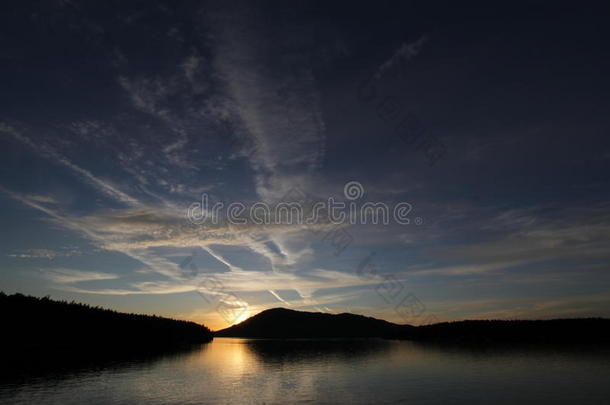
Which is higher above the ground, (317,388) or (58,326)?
(58,326)

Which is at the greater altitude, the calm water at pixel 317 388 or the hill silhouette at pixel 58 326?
the hill silhouette at pixel 58 326

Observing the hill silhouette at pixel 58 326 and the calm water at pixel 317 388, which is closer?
the calm water at pixel 317 388

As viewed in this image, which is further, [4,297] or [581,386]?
[4,297]

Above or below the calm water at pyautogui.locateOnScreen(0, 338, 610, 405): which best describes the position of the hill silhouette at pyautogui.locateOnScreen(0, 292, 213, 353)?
above

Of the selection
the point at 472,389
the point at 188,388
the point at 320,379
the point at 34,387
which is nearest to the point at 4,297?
the point at 34,387

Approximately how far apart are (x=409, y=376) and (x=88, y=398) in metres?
56.5

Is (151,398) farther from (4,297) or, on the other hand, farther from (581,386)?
(4,297)

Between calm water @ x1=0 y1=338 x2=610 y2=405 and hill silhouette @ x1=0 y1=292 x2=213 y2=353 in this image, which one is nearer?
calm water @ x1=0 y1=338 x2=610 y2=405

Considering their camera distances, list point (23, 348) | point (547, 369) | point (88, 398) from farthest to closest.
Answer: point (23, 348) → point (547, 369) → point (88, 398)

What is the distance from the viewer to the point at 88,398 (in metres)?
48.7

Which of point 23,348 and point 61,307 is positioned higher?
point 61,307

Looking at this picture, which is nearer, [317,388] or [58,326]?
[317,388]

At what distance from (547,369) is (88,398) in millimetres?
89772

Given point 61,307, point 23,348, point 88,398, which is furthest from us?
point 61,307
